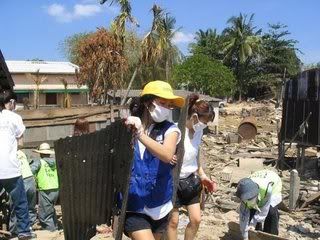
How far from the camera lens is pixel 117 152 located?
300cm

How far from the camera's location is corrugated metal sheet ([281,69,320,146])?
671 inches

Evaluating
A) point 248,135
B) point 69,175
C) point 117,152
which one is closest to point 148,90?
point 117,152

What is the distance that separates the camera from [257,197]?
5.53m

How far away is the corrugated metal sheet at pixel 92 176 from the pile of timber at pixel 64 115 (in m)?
7.07

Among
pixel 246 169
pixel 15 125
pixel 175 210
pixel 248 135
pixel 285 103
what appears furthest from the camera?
pixel 248 135

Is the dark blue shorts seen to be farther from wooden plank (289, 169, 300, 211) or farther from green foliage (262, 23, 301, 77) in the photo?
green foliage (262, 23, 301, 77)

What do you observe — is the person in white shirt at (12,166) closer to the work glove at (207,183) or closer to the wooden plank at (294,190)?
the work glove at (207,183)

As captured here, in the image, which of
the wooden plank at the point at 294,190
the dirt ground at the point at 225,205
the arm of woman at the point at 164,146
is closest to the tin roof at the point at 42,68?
the dirt ground at the point at 225,205

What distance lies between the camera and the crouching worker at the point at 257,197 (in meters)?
5.48

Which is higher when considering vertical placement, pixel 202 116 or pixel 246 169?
pixel 202 116

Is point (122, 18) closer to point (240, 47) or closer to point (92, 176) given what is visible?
point (92, 176)

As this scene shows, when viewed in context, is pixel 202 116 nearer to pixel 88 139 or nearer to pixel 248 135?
pixel 88 139

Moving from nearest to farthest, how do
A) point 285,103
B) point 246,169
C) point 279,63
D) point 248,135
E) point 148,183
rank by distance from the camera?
point 148,183
point 246,169
point 285,103
point 248,135
point 279,63

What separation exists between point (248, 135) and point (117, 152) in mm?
24836
